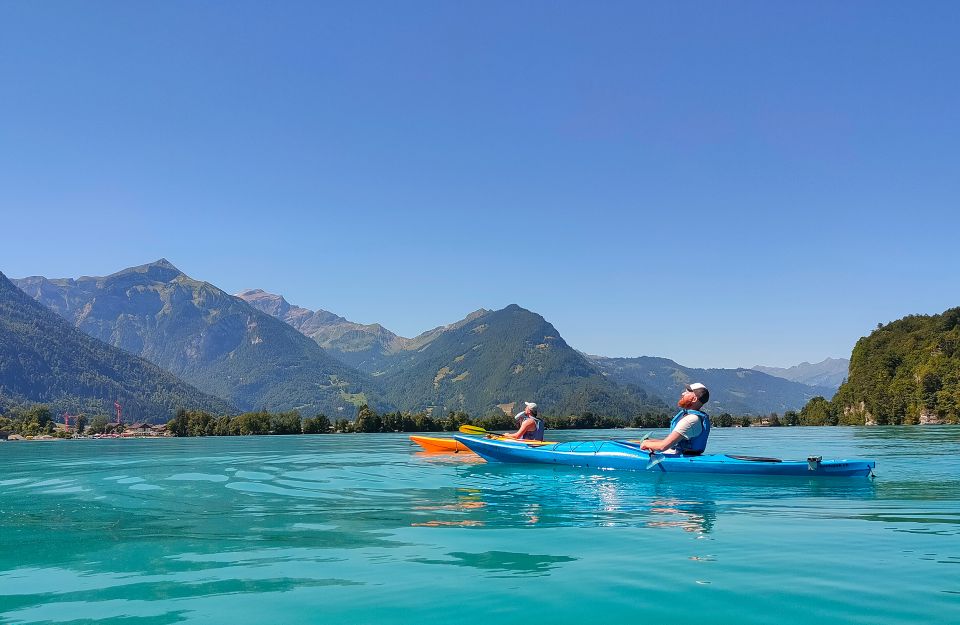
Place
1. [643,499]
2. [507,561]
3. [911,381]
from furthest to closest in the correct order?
[911,381] < [643,499] < [507,561]

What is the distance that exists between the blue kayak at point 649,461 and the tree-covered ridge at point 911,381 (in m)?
147

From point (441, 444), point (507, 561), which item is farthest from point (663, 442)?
point (441, 444)

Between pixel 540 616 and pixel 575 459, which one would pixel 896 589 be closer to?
pixel 540 616

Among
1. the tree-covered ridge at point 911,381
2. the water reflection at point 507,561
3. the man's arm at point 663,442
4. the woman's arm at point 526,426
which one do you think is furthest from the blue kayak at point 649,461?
the tree-covered ridge at point 911,381

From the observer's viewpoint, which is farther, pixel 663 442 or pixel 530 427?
pixel 530 427

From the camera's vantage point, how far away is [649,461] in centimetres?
2186

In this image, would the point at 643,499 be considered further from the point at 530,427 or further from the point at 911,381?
the point at 911,381

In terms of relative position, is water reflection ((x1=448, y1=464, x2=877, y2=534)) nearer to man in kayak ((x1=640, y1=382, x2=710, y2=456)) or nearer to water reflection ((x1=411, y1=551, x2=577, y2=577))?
man in kayak ((x1=640, y1=382, x2=710, y2=456))

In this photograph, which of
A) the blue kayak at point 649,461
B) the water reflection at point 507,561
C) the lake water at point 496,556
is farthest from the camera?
the blue kayak at point 649,461

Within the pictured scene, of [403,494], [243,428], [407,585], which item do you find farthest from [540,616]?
[243,428]

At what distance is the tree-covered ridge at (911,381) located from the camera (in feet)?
488

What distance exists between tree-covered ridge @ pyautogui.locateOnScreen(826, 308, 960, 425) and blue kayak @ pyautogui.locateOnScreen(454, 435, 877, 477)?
14750 cm

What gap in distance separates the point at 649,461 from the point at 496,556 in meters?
13.7

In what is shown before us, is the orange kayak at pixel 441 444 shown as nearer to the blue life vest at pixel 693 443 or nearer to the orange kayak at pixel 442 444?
A: the orange kayak at pixel 442 444
